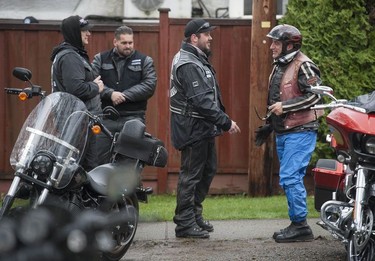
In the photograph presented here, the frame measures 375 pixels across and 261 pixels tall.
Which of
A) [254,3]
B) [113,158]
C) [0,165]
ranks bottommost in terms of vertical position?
[0,165]

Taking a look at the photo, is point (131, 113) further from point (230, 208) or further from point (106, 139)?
point (230, 208)

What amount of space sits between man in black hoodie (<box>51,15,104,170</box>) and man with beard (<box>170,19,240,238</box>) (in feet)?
2.55

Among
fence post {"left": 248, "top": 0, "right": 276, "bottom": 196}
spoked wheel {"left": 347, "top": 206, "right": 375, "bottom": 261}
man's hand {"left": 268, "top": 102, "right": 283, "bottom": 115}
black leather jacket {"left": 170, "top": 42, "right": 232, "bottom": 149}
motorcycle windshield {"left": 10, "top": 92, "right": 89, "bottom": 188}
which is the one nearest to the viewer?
motorcycle windshield {"left": 10, "top": 92, "right": 89, "bottom": 188}

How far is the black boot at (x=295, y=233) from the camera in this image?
8953 mm

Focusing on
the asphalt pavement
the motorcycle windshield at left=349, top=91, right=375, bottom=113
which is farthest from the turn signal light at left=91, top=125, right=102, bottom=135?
the asphalt pavement

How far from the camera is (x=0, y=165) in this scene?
12336mm

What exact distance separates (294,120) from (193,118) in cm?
96

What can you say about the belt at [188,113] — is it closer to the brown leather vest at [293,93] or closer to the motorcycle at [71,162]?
the brown leather vest at [293,93]

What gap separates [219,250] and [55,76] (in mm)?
2228

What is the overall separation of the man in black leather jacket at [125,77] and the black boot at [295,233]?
1.95 meters

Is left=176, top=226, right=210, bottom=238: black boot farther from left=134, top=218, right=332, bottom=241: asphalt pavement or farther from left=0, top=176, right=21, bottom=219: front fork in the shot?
left=0, top=176, right=21, bottom=219: front fork

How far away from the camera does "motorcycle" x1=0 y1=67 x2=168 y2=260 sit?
6.73 metres

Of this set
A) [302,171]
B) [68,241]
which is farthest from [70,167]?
[302,171]

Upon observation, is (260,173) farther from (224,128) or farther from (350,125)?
(350,125)
